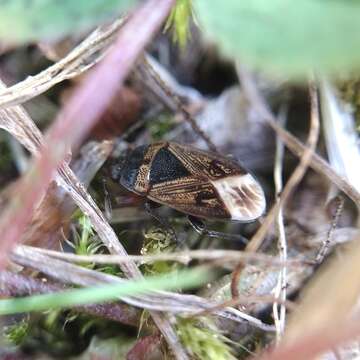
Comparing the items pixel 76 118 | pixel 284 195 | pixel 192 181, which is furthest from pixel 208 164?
pixel 76 118

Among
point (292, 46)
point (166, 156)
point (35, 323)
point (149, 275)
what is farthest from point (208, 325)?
point (292, 46)

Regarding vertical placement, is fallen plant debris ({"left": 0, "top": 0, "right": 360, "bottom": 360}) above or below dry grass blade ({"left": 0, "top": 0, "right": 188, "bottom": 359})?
below

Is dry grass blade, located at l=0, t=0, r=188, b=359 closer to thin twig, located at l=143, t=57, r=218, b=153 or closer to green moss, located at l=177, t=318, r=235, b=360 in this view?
green moss, located at l=177, t=318, r=235, b=360

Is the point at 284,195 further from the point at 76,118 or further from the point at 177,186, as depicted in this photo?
the point at 177,186

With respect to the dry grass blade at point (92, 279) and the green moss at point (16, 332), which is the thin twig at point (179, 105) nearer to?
the dry grass blade at point (92, 279)

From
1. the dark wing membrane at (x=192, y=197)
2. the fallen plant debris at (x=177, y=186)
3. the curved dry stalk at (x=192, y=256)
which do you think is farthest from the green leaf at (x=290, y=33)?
the dark wing membrane at (x=192, y=197)

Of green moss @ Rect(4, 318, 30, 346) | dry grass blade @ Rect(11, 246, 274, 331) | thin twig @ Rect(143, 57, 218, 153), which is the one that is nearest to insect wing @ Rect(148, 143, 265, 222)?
thin twig @ Rect(143, 57, 218, 153)
